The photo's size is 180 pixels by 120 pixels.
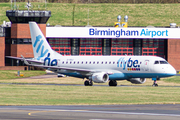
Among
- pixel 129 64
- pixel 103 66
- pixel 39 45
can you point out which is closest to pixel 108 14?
pixel 39 45

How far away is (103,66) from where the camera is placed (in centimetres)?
5094

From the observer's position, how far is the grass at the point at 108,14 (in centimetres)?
15312

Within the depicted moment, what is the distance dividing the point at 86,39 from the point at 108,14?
7149 centimetres

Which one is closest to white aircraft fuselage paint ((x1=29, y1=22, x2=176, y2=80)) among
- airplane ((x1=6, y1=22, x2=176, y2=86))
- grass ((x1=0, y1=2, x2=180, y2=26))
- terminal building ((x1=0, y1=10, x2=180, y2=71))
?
airplane ((x1=6, y1=22, x2=176, y2=86))

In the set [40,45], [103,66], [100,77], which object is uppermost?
[40,45]

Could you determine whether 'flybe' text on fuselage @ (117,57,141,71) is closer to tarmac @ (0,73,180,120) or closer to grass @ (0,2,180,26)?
tarmac @ (0,73,180,120)

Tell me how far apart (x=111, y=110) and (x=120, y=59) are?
84.4 feet

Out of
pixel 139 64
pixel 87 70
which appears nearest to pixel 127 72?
pixel 139 64

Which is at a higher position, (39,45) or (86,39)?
(86,39)

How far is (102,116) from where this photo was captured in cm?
2153

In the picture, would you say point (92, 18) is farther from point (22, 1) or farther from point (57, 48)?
point (57, 48)

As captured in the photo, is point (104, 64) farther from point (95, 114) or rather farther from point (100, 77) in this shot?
point (95, 114)

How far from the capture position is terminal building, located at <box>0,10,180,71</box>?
86.6 metres

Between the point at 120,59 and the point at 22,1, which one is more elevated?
the point at 22,1
